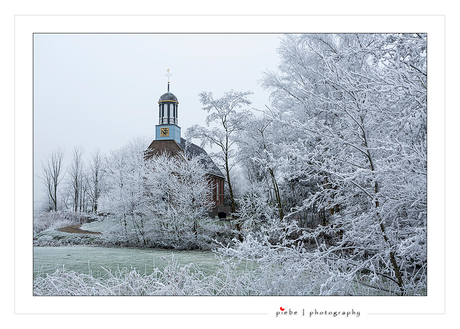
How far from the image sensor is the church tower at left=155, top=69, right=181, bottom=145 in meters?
6.63

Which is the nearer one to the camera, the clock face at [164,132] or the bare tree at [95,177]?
the bare tree at [95,177]

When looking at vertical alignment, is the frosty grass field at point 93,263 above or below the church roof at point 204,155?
below

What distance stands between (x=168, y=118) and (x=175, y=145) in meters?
1.53

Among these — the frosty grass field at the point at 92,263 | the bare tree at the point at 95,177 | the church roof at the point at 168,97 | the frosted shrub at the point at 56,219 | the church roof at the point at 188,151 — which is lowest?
the frosty grass field at the point at 92,263

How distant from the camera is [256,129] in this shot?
336 inches

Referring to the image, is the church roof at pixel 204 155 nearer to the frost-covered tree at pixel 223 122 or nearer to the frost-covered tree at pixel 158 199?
the frost-covered tree at pixel 158 199

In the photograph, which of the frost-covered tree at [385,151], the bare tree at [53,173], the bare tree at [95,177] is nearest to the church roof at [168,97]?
the bare tree at [95,177]

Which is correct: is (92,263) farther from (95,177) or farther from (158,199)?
(158,199)

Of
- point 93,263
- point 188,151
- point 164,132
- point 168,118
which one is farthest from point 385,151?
point 188,151

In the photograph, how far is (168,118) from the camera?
7.19 m

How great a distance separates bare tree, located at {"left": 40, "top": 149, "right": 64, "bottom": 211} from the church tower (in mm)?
2234

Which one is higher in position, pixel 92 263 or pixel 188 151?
pixel 188 151

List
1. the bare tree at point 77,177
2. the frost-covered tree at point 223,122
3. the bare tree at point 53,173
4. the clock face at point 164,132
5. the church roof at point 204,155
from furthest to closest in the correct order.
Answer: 1. the church roof at point 204,155
2. the frost-covered tree at point 223,122
3. the clock face at point 164,132
4. the bare tree at point 77,177
5. the bare tree at point 53,173

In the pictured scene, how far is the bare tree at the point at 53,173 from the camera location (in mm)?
4749
